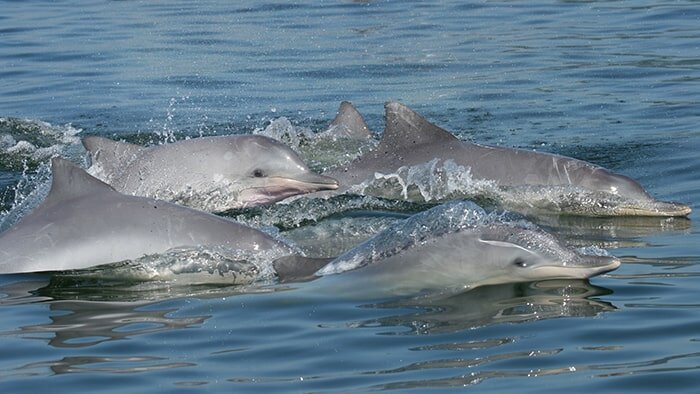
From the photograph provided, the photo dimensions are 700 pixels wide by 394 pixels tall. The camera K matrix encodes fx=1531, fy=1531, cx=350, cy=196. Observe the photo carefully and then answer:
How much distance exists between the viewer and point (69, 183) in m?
11.0

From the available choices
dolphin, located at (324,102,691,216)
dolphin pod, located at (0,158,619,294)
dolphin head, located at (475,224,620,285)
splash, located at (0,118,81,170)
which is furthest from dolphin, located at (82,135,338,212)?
dolphin head, located at (475,224,620,285)

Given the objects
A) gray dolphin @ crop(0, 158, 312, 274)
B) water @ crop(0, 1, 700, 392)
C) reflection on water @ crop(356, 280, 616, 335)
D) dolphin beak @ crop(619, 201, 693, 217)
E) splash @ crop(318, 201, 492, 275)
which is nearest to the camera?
water @ crop(0, 1, 700, 392)

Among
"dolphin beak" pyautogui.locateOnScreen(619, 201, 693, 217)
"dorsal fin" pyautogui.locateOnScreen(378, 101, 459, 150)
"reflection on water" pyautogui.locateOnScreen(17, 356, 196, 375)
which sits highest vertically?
"dorsal fin" pyautogui.locateOnScreen(378, 101, 459, 150)

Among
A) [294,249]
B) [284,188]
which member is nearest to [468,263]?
[294,249]

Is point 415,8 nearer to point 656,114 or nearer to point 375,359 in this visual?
point 656,114

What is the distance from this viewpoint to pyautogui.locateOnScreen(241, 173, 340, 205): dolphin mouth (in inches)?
542

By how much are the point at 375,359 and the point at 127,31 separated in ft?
64.5

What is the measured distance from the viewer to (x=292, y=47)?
25.5m

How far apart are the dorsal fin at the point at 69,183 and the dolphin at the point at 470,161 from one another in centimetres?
368

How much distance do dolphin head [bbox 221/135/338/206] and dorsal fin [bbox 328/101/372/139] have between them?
2783 millimetres

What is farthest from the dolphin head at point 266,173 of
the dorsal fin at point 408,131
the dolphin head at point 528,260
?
the dolphin head at point 528,260

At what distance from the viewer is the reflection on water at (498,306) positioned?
9398 mm

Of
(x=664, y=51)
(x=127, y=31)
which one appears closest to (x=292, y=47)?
(x=127, y=31)

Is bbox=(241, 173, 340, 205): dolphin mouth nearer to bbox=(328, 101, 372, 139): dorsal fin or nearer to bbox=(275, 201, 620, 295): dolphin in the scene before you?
bbox=(328, 101, 372, 139): dorsal fin
